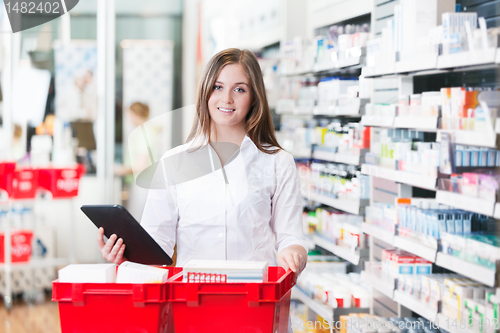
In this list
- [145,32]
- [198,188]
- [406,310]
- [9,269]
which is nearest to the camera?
[198,188]

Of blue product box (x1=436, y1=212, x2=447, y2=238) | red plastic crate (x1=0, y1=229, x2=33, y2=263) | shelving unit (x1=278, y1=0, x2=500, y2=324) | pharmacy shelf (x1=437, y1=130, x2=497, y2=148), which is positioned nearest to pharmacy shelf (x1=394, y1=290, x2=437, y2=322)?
shelving unit (x1=278, y1=0, x2=500, y2=324)

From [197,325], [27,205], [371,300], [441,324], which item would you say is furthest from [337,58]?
[27,205]

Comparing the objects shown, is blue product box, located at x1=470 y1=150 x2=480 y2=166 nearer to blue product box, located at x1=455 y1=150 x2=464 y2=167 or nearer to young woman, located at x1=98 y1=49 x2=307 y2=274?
blue product box, located at x1=455 y1=150 x2=464 y2=167

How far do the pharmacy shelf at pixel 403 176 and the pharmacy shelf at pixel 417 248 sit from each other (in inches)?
9.8

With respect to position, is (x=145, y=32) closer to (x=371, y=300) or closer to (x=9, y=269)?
(x=9, y=269)

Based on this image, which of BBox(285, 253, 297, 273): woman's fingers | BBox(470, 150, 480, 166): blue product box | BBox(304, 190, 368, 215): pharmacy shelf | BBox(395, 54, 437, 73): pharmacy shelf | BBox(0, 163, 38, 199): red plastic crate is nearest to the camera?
BBox(285, 253, 297, 273): woman's fingers

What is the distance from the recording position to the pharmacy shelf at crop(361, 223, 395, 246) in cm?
270

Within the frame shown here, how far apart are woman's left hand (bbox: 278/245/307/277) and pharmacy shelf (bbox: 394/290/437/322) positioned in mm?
980

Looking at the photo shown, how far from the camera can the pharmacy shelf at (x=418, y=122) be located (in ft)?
7.55

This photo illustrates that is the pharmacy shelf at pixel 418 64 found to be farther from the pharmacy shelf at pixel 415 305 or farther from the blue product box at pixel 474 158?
the pharmacy shelf at pixel 415 305

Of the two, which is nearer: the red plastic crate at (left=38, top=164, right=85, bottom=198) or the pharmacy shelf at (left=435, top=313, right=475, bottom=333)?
the pharmacy shelf at (left=435, top=313, right=475, bottom=333)

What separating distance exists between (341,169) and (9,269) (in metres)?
2.94

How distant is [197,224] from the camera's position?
185 centimetres

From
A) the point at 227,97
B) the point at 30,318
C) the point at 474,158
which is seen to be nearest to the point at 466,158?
the point at 474,158
